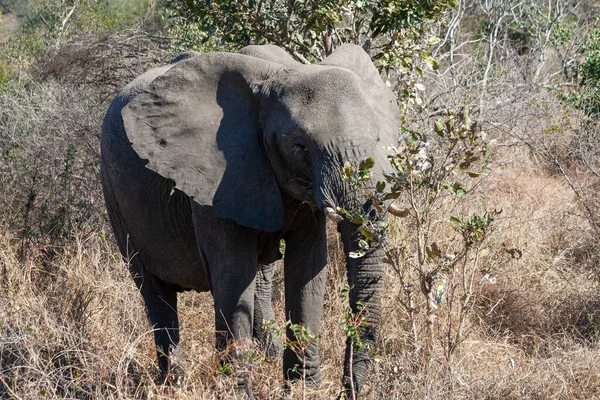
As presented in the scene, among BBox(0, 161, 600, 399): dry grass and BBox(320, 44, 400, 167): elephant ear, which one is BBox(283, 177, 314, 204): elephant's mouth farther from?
BBox(0, 161, 600, 399): dry grass

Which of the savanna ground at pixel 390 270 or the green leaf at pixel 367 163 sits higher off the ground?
the green leaf at pixel 367 163

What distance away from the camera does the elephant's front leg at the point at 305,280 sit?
4.69 m

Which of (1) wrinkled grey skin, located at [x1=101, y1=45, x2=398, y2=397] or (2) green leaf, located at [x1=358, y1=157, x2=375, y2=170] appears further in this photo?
(1) wrinkled grey skin, located at [x1=101, y1=45, x2=398, y2=397]

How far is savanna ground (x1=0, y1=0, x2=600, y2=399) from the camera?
4.36 metres

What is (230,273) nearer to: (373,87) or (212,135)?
(212,135)

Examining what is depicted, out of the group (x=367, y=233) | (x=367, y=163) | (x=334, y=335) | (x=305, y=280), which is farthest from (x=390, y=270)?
(x=367, y=163)

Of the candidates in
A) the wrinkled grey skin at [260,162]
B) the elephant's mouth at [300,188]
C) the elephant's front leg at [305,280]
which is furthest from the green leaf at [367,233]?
the elephant's front leg at [305,280]

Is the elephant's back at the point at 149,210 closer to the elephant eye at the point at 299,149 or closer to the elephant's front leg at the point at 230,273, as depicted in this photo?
the elephant's front leg at the point at 230,273

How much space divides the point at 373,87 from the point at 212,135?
0.85m

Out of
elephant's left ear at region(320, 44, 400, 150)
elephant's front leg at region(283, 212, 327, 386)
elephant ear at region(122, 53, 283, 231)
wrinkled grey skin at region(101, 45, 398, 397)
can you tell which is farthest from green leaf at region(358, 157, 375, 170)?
elephant's front leg at region(283, 212, 327, 386)

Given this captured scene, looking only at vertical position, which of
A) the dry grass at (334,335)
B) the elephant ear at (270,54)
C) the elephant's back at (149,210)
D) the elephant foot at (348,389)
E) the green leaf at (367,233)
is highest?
the elephant ear at (270,54)

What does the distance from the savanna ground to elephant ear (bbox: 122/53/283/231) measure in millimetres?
749

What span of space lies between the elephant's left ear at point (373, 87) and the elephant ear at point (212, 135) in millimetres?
361

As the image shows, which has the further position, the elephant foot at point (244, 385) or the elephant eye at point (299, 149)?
the elephant foot at point (244, 385)
